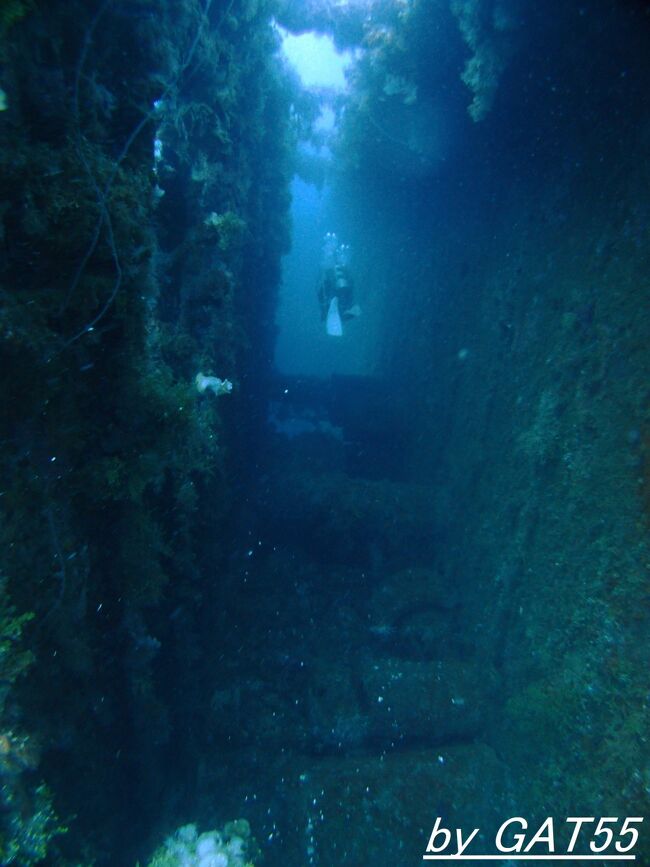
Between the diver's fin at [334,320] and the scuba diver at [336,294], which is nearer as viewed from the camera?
the diver's fin at [334,320]

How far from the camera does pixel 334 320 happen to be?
34.2ft

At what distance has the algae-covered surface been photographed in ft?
7.63

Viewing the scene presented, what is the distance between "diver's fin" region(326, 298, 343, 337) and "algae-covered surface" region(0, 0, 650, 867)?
2.85 meters

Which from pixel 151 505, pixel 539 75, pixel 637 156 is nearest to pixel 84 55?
pixel 151 505

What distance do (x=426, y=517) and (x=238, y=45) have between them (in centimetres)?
669

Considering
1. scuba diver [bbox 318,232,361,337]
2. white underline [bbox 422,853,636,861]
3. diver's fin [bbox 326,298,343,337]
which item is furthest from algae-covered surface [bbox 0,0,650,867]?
scuba diver [bbox 318,232,361,337]

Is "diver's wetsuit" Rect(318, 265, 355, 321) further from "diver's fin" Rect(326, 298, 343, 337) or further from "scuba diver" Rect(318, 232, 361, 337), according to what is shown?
"diver's fin" Rect(326, 298, 343, 337)

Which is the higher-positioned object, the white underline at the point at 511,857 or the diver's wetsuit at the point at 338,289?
the diver's wetsuit at the point at 338,289

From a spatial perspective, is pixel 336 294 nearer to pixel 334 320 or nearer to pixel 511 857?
pixel 334 320

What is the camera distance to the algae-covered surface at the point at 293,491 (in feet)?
7.63

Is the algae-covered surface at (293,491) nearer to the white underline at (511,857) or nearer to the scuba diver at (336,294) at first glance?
the white underline at (511,857)

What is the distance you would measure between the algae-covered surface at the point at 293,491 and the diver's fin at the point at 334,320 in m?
2.85

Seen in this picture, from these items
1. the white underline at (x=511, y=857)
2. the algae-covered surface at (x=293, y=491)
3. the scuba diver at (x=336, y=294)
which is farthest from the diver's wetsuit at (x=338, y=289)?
the white underline at (x=511, y=857)

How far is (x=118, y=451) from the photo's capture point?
281 cm
